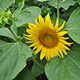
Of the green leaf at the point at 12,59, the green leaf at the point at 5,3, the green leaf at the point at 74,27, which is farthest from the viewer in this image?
the green leaf at the point at 5,3

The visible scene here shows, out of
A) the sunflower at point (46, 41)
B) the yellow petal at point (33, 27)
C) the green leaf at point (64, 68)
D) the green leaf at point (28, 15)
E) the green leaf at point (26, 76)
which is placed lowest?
the green leaf at point (26, 76)

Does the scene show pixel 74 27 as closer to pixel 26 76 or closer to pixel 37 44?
pixel 37 44

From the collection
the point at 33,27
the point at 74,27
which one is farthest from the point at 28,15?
the point at 74,27

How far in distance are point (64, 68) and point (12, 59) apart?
0.27 meters

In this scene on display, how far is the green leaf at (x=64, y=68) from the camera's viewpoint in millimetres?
575

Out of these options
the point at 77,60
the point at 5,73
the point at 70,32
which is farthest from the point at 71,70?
the point at 5,73

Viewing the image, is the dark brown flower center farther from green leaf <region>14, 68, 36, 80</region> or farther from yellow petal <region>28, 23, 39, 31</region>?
green leaf <region>14, 68, 36, 80</region>

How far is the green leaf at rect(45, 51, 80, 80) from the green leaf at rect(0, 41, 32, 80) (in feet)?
0.49

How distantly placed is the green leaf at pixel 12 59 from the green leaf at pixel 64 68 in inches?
5.9

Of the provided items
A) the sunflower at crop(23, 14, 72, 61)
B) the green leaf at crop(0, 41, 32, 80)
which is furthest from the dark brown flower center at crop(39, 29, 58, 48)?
the green leaf at crop(0, 41, 32, 80)

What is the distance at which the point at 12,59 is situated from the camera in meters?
0.55

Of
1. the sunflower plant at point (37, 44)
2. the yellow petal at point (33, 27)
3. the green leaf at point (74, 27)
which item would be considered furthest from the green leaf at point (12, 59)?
the green leaf at point (74, 27)

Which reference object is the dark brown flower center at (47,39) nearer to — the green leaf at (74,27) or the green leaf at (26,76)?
the green leaf at (74,27)

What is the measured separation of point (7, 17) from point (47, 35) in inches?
12.1
